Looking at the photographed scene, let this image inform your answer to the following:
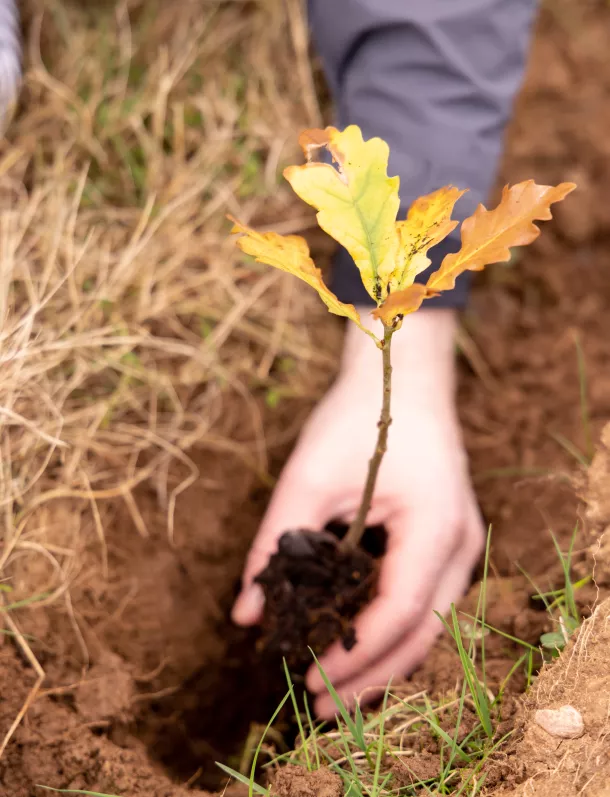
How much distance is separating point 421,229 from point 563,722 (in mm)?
595

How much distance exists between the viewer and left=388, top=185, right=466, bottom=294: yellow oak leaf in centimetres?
72

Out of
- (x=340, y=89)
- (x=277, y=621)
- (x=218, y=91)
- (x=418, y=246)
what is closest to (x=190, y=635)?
(x=277, y=621)

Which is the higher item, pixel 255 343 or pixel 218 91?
pixel 218 91

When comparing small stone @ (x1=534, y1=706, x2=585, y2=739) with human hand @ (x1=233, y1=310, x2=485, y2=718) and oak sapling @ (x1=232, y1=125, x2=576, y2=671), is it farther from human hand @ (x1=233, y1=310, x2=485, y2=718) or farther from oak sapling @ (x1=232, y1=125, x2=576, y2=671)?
oak sapling @ (x1=232, y1=125, x2=576, y2=671)

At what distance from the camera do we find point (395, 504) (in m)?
1.36

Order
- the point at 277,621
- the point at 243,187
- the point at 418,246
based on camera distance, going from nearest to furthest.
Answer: the point at 418,246 < the point at 277,621 < the point at 243,187

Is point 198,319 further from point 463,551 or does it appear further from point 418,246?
point 418,246

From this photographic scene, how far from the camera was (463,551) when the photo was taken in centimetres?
138

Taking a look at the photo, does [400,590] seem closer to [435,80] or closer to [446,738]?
[446,738]

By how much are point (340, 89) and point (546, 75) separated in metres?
0.79

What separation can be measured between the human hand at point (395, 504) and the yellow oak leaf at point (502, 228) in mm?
677

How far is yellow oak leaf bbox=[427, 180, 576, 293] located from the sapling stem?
0.29ft

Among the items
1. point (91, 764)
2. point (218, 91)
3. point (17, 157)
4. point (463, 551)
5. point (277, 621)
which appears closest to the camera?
point (91, 764)

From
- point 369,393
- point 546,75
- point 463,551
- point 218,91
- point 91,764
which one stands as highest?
point 546,75
